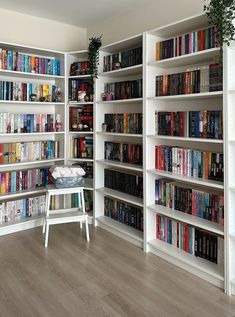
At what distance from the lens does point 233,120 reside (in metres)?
2.02

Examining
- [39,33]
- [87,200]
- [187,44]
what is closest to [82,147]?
[87,200]

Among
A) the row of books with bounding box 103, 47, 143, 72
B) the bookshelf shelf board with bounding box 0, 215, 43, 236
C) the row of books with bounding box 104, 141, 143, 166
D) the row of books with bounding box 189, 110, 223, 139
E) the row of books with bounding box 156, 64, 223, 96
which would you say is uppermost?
the row of books with bounding box 103, 47, 143, 72

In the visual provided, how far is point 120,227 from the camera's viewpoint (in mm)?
3098

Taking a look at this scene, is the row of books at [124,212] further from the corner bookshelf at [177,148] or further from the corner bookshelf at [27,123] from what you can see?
the corner bookshelf at [27,123]

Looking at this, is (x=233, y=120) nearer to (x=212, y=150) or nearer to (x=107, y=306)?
(x=212, y=150)

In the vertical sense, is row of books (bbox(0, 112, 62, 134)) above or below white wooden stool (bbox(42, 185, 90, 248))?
above

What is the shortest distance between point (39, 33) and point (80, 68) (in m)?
0.71

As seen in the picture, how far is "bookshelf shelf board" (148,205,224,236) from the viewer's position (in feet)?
7.05

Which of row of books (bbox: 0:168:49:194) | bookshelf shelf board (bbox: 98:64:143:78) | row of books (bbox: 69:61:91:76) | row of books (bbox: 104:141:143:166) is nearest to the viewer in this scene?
bookshelf shelf board (bbox: 98:64:143:78)

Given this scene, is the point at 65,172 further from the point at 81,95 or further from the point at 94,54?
the point at 94,54

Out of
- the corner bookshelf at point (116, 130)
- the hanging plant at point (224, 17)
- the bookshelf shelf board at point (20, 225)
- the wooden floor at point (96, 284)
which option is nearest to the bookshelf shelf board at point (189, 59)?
the hanging plant at point (224, 17)

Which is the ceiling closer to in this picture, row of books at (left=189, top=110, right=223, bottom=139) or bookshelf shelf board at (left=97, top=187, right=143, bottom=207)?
row of books at (left=189, top=110, right=223, bottom=139)

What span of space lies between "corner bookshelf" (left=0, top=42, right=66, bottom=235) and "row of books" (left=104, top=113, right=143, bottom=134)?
608 millimetres

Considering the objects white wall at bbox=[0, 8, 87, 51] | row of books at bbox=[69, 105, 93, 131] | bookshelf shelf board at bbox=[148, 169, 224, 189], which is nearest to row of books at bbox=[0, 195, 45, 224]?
row of books at bbox=[69, 105, 93, 131]
